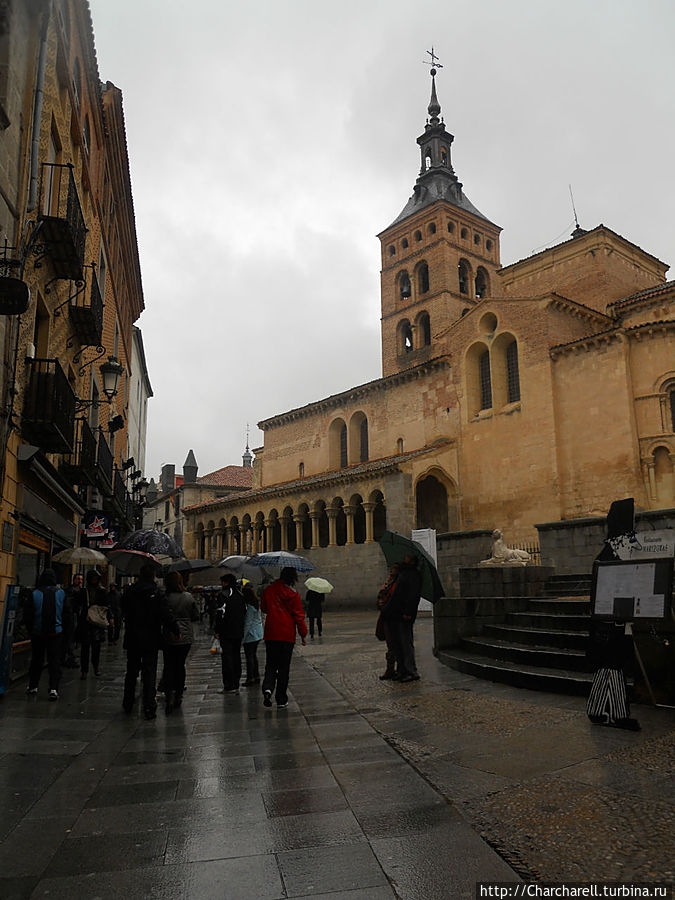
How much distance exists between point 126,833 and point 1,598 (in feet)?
22.3

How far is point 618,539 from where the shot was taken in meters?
6.56

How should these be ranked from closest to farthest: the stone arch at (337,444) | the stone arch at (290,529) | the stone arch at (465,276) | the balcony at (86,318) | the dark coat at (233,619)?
the dark coat at (233,619) → the balcony at (86,318) → the stone arch at (290,529) → the stone arch at (337,444) → the stone arch at (465,276)

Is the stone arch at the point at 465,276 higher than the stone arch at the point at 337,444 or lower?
higher

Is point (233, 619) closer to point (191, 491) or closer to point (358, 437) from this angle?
point (358, 437)

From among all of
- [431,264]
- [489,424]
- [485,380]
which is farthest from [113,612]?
[431,264]

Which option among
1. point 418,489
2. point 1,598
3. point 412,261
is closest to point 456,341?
point 418,489

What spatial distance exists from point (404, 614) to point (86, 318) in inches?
390

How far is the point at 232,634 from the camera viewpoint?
30.1ft

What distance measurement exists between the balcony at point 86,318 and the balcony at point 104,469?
11.5 ft

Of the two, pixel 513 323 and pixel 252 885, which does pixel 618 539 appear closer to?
pixel 252 885

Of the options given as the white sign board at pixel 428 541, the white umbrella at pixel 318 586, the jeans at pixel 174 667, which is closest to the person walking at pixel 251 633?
the jeans at pixel 174 667

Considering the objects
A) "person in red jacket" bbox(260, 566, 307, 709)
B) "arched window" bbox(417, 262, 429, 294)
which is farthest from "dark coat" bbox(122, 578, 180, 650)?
"arched window" bbox(417, 262, 429, 294)

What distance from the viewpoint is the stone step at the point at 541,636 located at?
8664 mm

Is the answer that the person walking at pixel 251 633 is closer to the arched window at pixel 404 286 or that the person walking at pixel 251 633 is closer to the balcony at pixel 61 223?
the balcony at pixel 61 223
